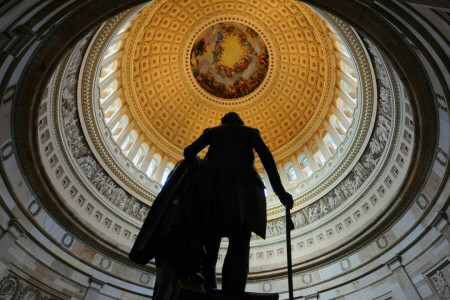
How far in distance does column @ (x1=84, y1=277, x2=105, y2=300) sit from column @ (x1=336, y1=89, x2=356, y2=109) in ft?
54.1

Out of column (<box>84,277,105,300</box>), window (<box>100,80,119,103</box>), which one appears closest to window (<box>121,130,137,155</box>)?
window (<box>100,80,119,103</box>)

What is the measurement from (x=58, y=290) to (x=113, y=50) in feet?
46.2

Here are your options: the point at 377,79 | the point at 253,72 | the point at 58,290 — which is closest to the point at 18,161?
the point at 58,290

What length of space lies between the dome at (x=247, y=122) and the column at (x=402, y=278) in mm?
55

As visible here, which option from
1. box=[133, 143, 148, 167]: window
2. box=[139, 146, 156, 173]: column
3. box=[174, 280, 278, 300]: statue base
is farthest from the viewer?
box=[133, 143, 148, 167]: window

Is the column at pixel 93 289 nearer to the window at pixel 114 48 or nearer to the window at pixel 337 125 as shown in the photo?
the window at pixel 114 48

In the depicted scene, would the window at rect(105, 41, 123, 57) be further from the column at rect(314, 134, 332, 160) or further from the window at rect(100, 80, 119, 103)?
the column at rect(314, 134, 332, 160)

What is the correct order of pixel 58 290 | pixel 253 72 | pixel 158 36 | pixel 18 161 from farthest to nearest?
1. pixel 253 72
2. pixel 158 36
3. pixel 58 290
4. pixel 18 161

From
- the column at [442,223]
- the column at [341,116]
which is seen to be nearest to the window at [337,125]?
the column at [341,116]

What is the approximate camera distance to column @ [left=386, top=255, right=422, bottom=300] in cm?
1016

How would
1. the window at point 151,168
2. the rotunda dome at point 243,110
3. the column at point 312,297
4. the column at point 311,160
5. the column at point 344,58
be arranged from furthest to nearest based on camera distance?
the window at point 151,168
the column at point 311,160
the column at point 344,58
the rotunda dome at point 243,110
the column at point 312,297

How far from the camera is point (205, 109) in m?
27.1

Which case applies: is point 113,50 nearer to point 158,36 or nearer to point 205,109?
point 158,36

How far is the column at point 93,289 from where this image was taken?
12.0m
